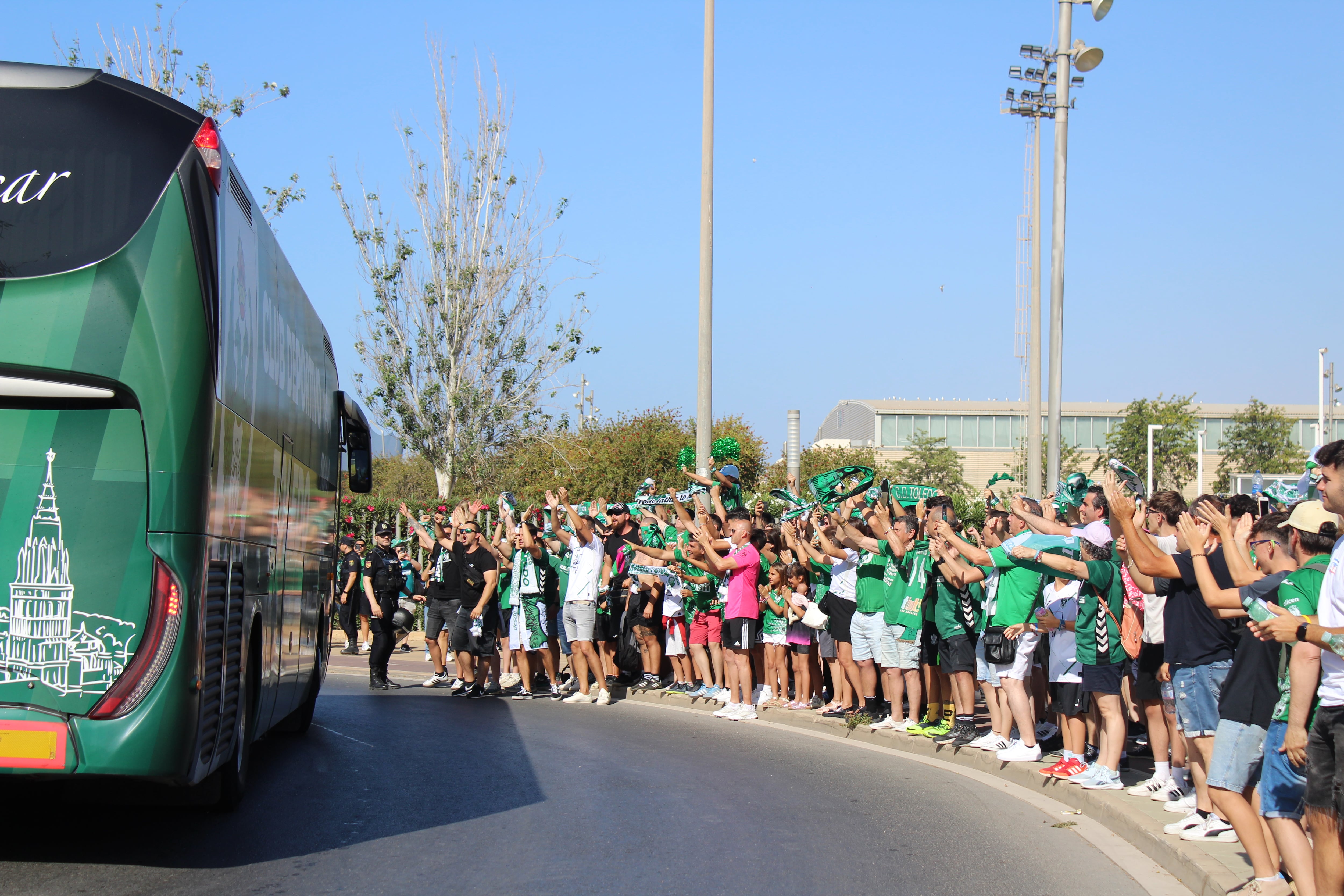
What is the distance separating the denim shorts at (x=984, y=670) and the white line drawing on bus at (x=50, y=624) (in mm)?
6575

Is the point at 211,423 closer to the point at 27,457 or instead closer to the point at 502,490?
the point at 27,457

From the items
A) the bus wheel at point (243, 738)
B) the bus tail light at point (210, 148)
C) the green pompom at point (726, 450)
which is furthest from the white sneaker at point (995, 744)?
the bus tail light at point (210, 148)

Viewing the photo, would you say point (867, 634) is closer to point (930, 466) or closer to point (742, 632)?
point (742, 632)

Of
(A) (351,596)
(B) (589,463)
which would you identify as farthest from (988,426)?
(A) (351,596)

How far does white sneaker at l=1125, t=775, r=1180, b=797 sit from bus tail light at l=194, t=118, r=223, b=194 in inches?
272

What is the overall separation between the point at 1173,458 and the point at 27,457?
55021 mm

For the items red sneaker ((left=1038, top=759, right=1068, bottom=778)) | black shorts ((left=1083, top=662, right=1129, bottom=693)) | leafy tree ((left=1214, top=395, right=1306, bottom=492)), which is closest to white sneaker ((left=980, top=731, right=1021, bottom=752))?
red sneaker ((left=1038, top=759, right=1068, bottom=778))

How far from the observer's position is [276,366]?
329 inches

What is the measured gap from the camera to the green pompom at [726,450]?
15.8 meters

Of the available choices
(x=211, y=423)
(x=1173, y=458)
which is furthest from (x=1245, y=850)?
(x=1173, y=458)

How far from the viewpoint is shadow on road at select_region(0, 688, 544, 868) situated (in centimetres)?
693

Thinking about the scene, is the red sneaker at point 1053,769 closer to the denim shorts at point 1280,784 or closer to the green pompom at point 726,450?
the denim shorts at point 1280,784

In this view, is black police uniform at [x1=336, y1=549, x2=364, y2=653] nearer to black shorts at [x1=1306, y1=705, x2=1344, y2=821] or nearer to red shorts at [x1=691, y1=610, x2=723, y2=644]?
red shorts at [x1=691, y1=610, x2=723, y2=644]

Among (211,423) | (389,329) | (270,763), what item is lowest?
(270,763)
